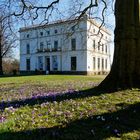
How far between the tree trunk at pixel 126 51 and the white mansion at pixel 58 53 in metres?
50.2

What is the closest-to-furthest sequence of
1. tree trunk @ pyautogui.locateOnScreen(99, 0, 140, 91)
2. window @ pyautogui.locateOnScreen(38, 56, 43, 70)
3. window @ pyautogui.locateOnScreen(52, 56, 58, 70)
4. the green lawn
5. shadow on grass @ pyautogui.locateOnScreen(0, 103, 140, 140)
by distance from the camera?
1. shadow on grass @ pyautogui.locateOnScreen(0, 103, 140, 140)
2. the green lawn
3. tree trunk @ pyautogui.locateOnScreen(99, 0, 140, 91)
4. window @ pyautogui.locateOnScreen(52, 56, 58, 70)
5. window @ pyautogui.locateOnScreen(38, 56, 43, 70)

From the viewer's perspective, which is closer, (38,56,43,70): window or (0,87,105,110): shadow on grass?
(0,87,105,110): shadow on grass

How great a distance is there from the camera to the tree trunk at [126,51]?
462 inches

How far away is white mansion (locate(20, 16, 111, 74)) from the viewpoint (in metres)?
66.5

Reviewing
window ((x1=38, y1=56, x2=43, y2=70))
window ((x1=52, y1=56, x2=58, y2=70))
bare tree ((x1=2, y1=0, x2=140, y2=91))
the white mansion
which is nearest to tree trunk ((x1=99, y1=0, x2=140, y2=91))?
bare tree ((x1=2, y1=0, x2=140, y2=91))

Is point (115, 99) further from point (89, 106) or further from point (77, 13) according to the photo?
point (77, 13)

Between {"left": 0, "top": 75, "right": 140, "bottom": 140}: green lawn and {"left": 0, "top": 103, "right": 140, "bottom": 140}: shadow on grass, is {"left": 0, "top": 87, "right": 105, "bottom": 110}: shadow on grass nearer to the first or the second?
{"left": 0, "top": 75, "right": 140, "bottom": 140}: green lawn

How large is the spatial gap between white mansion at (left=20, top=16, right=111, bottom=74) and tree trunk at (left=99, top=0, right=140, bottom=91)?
50249mm

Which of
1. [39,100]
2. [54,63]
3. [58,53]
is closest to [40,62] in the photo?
[54,63]

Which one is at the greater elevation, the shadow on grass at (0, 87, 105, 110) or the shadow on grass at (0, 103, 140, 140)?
the shadow on grass at (0, 87, 105, 110)

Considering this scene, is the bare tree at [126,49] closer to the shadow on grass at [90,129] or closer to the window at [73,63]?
the shadow on grass at [90,129]

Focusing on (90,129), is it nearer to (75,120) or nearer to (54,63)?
(75,120)

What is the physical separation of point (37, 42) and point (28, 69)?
698cm

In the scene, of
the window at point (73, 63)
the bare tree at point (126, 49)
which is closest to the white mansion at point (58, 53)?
the window at point (73, 63)
